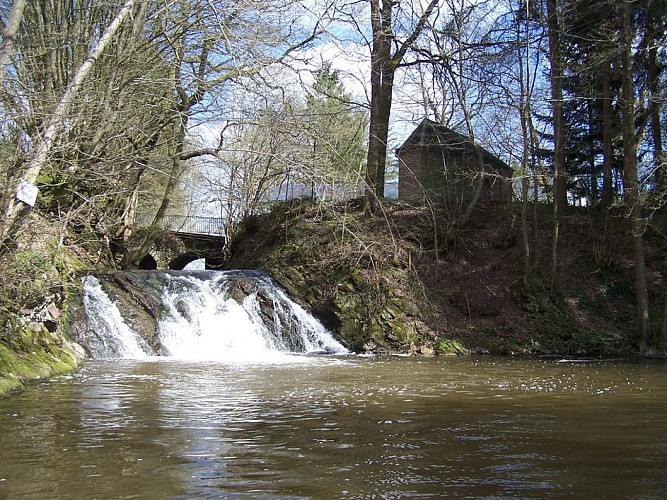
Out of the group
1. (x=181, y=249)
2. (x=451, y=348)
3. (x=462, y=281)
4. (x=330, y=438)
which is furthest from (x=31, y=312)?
(x=181, y=249)

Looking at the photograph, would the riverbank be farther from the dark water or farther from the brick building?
the brick building

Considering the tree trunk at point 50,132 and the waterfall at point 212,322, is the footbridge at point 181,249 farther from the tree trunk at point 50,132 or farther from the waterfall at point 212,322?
the tree trunk at point 50,132

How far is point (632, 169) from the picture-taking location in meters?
13.5

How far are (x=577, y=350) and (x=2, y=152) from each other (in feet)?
40.2

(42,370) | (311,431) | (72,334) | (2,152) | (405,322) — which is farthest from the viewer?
(405,322)

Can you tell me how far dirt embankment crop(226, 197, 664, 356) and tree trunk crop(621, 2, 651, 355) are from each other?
73 centimetres

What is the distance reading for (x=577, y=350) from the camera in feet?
48.1

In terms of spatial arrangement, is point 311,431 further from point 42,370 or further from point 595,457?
point 42,370

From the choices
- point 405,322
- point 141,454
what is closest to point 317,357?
point 405,322

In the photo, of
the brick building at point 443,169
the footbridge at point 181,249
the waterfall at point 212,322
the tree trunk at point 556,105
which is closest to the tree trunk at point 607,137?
the tree trunk at point 556,105

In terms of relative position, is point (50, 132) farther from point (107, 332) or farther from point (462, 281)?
point (462, 281)

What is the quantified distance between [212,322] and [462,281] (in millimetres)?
6798

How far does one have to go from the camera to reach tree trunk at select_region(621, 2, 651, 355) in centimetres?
1327

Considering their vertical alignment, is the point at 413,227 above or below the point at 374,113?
below
